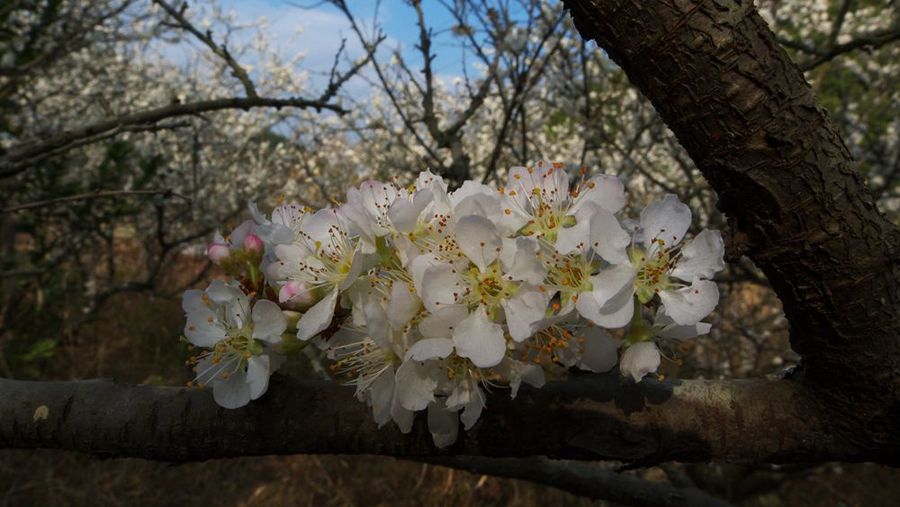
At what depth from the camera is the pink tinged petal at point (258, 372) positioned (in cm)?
101

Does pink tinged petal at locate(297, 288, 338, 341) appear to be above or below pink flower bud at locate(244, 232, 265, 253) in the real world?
below

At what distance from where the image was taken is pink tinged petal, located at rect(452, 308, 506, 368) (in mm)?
839

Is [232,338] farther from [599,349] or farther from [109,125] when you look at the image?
[109,125]

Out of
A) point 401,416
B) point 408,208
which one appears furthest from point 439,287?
point 401,416

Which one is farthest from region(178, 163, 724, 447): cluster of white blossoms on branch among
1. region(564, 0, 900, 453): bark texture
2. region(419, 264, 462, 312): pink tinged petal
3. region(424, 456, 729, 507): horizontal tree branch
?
region(424, 456, 729, 507): horizontal tree branch

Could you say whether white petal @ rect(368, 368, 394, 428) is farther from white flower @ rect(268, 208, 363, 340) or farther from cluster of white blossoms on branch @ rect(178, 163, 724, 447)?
white flower @ rect(268, 208, 363, 340)

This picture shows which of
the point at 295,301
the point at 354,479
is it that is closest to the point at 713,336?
the point at 354,479

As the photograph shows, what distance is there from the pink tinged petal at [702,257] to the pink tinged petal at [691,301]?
0.08ft

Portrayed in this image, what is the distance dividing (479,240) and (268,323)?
0.36 metres

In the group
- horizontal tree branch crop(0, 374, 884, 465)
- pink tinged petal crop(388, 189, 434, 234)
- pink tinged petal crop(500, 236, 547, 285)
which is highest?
pink tinged petal crop(388, 189, 434, 234)

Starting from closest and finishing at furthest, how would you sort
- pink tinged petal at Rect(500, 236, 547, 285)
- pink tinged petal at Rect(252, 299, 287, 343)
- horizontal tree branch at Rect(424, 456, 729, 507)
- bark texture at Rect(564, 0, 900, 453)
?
→ bark texture at Rect(564, 0, 900, 453)
pink tinged petal at Rect(500, 236, 547, 285)
pink tinged petal at Rect(252, 299, 287, 343)
horizontal tree branch at Rect(424, 456, 729, 507)

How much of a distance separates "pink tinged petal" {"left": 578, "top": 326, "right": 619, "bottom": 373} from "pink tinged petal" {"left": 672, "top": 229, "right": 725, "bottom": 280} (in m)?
0.15

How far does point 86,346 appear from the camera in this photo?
20.4 feet

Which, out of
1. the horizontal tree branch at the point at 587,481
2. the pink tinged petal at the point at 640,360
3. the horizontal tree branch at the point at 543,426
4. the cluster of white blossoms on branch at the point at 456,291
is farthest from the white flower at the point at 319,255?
the horizontal tree branch at the point at 587,481
